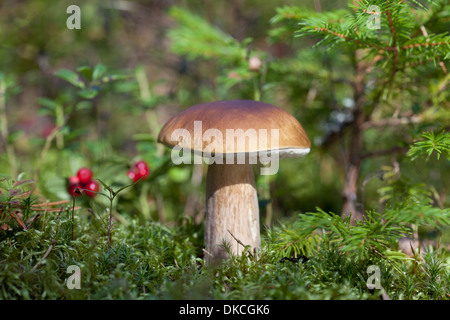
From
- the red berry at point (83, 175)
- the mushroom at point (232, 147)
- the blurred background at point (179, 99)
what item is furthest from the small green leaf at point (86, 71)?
the mushroom at point (232, 147)

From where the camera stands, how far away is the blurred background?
1.75 metres

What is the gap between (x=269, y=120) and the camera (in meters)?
1.03

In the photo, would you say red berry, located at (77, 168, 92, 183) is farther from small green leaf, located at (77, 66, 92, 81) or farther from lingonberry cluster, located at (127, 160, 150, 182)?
small green leaf, located at (77, 66, 92, 81)

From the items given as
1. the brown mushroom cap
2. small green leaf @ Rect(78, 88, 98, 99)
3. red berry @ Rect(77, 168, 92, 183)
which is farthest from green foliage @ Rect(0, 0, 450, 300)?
the brown mushroom cap

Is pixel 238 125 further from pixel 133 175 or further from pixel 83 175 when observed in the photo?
pixel 83 175

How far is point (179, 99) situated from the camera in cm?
279

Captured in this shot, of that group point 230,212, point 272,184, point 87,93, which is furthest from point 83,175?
point 272,184

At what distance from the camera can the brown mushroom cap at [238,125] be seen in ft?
3.22

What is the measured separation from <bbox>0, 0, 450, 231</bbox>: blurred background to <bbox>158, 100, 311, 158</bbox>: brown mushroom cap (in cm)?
43

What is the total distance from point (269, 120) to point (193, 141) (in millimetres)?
262

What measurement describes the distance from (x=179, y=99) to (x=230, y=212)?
180cm

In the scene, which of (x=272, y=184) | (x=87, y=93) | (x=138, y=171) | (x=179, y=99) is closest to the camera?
(x=87, y=93)

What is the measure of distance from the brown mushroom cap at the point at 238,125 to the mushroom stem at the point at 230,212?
8.7 inches

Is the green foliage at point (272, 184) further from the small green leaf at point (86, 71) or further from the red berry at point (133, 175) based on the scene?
the red berry at point (133, 175)
